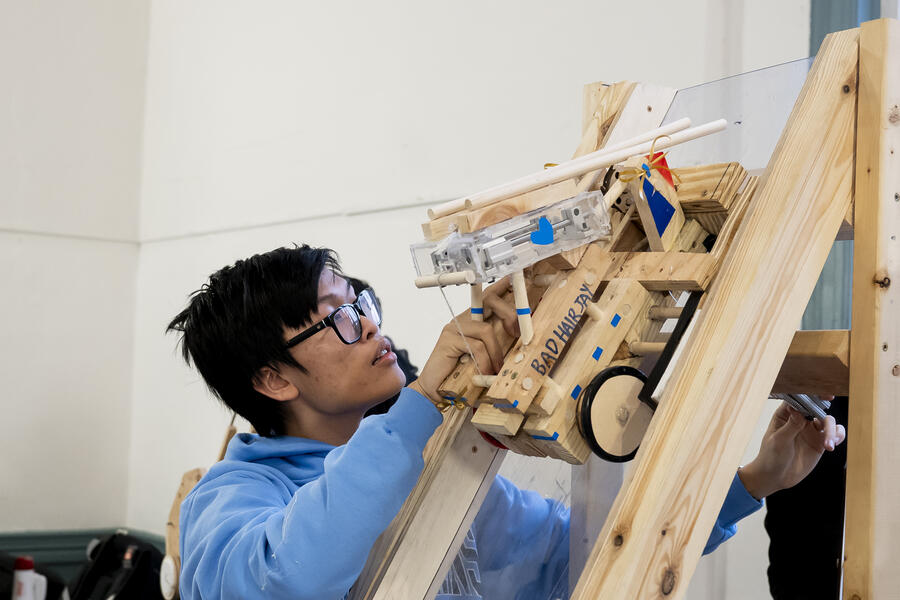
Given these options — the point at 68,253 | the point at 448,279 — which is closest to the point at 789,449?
the point at 448,279

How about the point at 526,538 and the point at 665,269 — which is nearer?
the point at 665,269

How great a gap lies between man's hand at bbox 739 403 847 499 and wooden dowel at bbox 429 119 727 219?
415mm

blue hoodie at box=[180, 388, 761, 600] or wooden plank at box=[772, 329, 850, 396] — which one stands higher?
wooden plank at box=[772, 329, 850, 396]

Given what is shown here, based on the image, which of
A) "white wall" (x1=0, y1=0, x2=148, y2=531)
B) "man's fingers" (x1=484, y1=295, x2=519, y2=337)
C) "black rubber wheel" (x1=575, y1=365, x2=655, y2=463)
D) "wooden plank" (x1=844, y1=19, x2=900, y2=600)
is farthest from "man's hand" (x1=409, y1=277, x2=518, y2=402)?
"white wall" (x1=0, y1=0, x2=148, y2=531)

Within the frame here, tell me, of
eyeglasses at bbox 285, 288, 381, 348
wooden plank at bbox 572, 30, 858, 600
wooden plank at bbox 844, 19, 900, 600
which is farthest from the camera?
eyeglasses at bbox 285, 288, 381, 348

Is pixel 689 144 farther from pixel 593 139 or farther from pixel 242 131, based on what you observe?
pixel 242 131

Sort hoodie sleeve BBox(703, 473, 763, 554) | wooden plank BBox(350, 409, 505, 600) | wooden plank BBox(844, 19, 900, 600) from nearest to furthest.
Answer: wooden plank BBox(844, 19, 900, 600)
wooden plank BBox(350, 409, 505, 600)
hoodie sleeve BBox(703, 473, 763, 554)

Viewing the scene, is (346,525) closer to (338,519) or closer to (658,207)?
(338,519)

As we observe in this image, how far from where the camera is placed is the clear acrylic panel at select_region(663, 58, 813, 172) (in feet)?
3.41

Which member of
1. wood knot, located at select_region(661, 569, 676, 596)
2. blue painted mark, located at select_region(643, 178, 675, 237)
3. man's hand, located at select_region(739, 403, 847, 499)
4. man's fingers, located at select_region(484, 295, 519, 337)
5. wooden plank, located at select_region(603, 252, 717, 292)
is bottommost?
wood knot, located at select_region(661, 569, 676, 596)

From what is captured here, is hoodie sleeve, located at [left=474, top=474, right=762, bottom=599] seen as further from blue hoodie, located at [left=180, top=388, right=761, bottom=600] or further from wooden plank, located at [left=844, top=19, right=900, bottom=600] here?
wooden plank, located at [left=844, top=19, right=900, bottom=600]

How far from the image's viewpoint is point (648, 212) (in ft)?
3.04

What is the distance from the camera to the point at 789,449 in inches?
44.6

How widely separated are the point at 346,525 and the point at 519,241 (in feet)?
1.19
